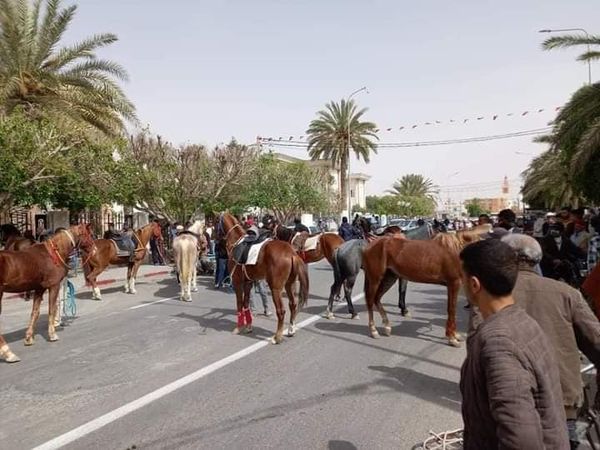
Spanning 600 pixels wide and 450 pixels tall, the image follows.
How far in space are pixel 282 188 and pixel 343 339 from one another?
107 ft

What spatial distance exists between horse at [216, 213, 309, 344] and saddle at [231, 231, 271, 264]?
0.32 ft

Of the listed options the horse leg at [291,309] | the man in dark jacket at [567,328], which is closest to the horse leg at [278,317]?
the horse leg at [291,309]

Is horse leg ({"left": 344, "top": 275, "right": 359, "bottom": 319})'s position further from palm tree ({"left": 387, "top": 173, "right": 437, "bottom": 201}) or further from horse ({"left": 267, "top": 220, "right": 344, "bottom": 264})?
palm tree ({"left": 387, "top": 173, "right": 437, "bottom": 201})

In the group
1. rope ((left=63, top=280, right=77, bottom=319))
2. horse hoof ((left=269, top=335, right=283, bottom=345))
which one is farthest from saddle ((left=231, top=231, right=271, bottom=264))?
rope ((left=63, top=280, right=77, bottom=319))

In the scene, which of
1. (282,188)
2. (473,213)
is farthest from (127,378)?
(473,213)

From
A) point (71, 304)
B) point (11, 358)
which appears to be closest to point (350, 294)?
point (71, 304)

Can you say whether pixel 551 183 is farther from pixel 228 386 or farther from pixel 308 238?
pixel 228 386

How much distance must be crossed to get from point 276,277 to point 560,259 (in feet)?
15.3

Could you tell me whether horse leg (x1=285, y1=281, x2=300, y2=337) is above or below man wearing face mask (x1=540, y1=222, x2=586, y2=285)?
below

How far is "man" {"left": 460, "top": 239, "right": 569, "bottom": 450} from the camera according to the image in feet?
6.25

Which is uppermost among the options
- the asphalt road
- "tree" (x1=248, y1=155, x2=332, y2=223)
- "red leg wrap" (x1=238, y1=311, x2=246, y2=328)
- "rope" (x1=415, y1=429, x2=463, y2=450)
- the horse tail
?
"tree" (x1=248, y1=155, x2=332, y2=223)

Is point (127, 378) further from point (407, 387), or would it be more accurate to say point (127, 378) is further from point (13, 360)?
point (407, 387)

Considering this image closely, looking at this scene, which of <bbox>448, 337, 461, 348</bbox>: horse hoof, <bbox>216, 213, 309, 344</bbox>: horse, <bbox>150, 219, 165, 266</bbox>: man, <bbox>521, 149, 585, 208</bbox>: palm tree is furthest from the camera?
<bbox>521, 149, 585, 208</bbox>: palm tree

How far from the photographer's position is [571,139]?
19.7 meters
